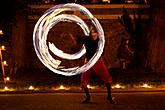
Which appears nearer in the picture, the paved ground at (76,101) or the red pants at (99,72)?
the paved ground at (76,101)

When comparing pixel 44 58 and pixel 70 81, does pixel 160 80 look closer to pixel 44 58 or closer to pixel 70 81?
pixel 70 81

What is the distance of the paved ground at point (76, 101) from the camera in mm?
14289

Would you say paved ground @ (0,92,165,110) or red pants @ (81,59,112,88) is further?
red pants @ (81,59,112,88)

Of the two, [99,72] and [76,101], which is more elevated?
[99,72]

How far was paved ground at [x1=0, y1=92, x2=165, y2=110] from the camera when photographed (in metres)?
14.3

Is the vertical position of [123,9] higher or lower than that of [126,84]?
higher

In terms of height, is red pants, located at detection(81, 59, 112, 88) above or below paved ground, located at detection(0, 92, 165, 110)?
above

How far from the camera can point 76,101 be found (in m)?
15.5

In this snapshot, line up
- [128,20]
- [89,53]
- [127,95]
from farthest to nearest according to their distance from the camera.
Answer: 1. [128,20]
2. [127,95]
3. [89,53]

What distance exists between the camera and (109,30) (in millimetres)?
26375

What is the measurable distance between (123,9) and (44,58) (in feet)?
32.6

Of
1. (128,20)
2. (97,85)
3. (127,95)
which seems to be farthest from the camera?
(128,20)

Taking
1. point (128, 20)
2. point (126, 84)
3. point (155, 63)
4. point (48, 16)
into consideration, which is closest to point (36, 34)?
point (48, 16)

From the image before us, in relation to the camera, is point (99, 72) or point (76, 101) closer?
point (99, 72)
